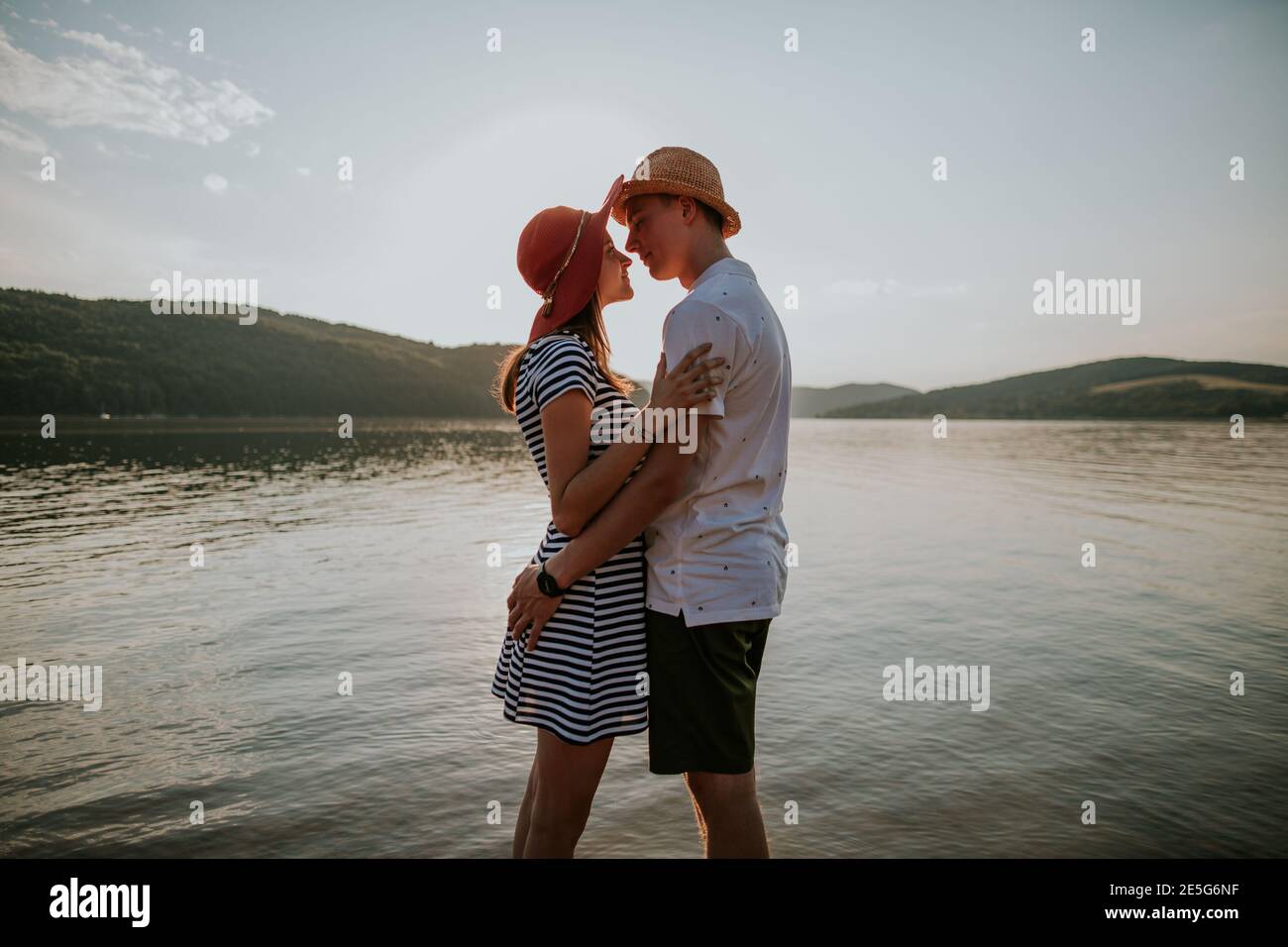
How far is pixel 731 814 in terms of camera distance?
2340 millimetres

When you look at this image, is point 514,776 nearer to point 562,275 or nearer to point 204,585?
point 562,275

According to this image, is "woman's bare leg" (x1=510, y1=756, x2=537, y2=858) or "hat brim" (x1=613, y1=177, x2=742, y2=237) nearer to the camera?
"hat brim" (x1=613, y1=177, x2=742, y2=237)

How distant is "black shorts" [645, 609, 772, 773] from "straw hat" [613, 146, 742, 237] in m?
1.18

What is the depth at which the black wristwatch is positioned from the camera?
90.5 inches

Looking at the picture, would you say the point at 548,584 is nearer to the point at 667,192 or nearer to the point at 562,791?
the point at 562,791

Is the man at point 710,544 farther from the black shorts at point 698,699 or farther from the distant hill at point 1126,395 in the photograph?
the distant hill at point 1126,395

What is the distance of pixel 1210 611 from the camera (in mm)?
9852

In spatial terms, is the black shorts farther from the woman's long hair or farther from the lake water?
the lake water

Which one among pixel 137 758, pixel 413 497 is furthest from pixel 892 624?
pixel 413 497

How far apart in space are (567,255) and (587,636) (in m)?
1.08

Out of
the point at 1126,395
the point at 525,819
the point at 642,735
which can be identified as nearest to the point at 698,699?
the point at 525,819

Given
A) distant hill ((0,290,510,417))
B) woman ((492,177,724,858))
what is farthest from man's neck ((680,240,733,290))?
distant hill ((0,290,510,417))

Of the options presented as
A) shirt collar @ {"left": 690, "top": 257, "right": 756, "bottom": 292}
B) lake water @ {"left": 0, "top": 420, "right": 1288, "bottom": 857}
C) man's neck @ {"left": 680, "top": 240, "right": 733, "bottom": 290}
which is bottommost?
lake water @ {"left": 0, "top": 420, "right": 1288, "bottom": 857}
